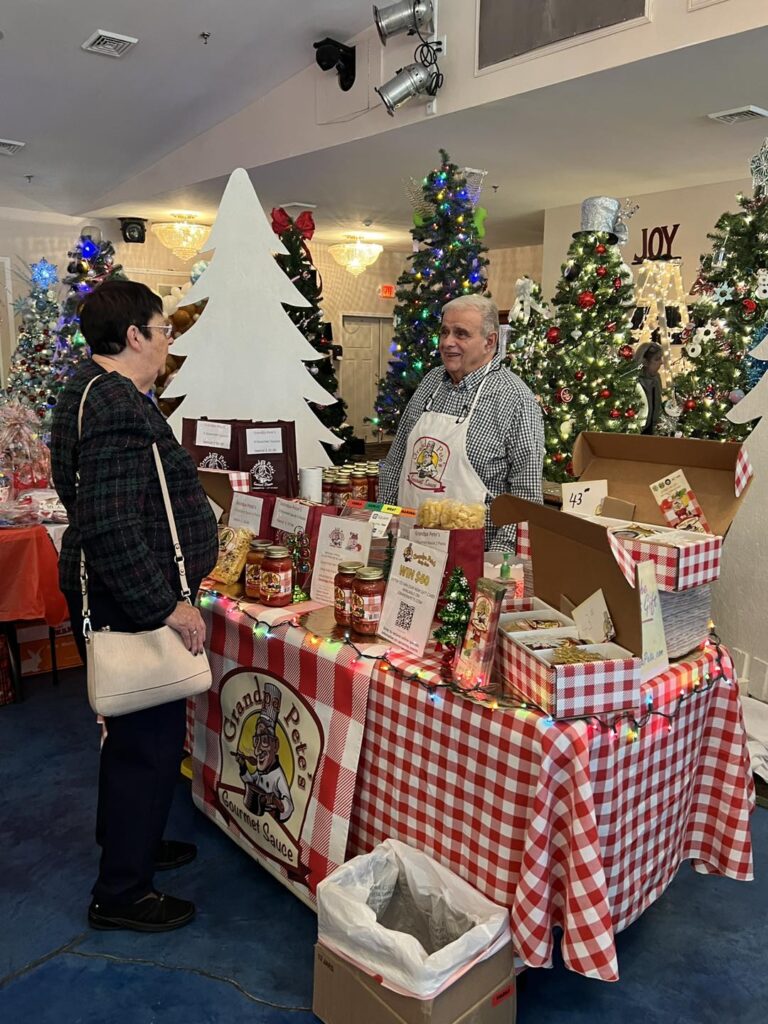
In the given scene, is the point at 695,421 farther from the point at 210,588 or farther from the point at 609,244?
the point at 210,588

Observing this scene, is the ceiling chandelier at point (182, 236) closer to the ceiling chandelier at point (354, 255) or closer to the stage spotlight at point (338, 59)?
the ceiling chandelier at point (354, 255)

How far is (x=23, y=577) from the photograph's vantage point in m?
3.24

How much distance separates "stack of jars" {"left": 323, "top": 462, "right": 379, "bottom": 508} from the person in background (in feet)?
11.7

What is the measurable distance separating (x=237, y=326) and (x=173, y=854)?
2178 millimetres

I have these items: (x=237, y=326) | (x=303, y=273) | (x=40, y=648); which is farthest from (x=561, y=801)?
(x=303, y=273)

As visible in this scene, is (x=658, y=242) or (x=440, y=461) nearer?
(x=440, y=461)

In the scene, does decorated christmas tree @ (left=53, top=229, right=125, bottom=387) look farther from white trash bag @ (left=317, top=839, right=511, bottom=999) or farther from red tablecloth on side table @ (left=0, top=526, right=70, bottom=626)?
white trash bag @ (left=317, top=839, right=511, bottom=999)

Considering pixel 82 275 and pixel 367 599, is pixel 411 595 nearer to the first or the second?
pixel 367 599

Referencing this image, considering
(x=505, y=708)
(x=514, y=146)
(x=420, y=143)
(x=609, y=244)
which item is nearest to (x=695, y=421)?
(x=609, y=244)

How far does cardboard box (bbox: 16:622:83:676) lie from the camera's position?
364cm

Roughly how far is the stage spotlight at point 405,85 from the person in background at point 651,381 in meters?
2.46

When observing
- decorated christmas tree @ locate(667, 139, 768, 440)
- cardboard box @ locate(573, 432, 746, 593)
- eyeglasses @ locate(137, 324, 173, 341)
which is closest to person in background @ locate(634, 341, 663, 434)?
decorated christmas tree @ locate(667, 139, 768, 440)

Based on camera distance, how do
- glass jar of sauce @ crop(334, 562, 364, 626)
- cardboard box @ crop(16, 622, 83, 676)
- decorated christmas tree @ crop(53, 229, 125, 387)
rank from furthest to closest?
decorated christmas tree @ crop(53, 229, 125, 387) → cardboard box @ crop(16, 622, 83, 676) → glass jar of sauce @ crop(334, 562, 364, 626)

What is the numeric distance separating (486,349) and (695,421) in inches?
94.9
